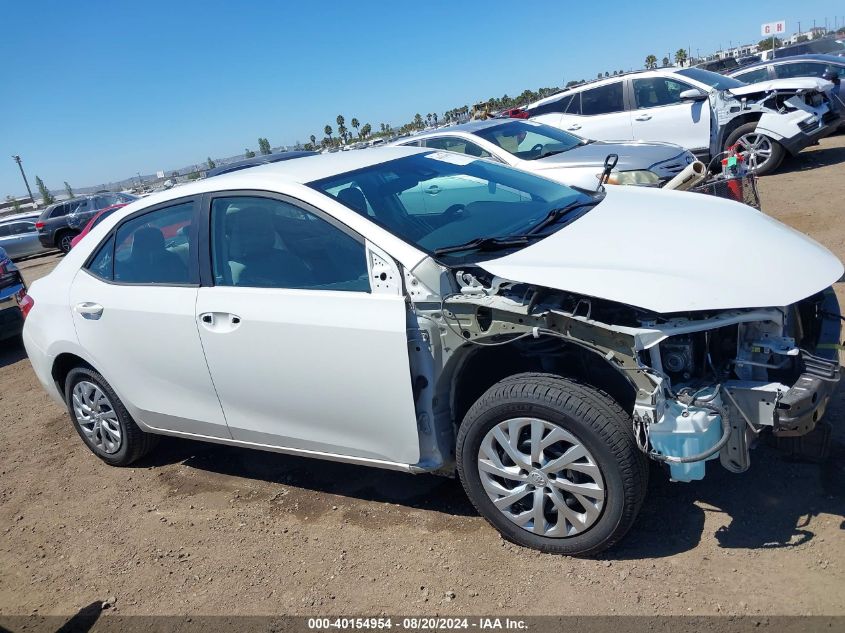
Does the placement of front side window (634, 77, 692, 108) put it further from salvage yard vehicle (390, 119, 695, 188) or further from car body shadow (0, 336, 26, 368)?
car body shadow (0, 336, 26, 368)

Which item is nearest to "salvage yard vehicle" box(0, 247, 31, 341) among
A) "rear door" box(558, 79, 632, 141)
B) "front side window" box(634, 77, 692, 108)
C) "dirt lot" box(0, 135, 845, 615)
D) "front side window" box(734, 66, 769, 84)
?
"dirt lot" box(0, 135, 845, 615)

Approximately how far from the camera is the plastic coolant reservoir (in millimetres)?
2535

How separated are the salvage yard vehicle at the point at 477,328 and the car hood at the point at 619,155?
359cm

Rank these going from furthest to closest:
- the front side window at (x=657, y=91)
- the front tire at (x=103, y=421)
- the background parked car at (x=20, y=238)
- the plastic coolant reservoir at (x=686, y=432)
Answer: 1. the background parked car at (x=20, y=238)
2. the front side window at (x=657, y=91)
3. the front tire at (x=103, y=421)
4. the plastic coolant reservoir at (x=686, y=432)

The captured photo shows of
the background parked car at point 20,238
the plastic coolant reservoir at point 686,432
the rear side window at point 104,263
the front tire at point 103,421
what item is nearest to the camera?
the plastic coolant reservoir at point 686,432

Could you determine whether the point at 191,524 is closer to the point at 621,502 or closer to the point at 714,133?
the point at 621,502

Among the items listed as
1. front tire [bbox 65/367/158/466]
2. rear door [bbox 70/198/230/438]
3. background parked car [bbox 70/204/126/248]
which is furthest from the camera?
background parked car [bbox 70/204/126/248]

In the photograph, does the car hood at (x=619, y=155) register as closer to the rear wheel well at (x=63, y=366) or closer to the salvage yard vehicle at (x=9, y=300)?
the rear wheel well at (x=63, y=366)

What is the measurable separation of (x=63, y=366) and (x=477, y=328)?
3195mm

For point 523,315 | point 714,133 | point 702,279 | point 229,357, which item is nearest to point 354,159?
point 229,357

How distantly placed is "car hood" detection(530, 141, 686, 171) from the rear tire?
322 cm

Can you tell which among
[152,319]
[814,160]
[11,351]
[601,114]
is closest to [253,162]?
[11,351]

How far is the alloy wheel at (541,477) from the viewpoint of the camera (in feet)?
Answer: 9.11

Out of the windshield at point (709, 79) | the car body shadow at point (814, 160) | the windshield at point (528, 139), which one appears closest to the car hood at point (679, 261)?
the windshield at point (528, 139)
